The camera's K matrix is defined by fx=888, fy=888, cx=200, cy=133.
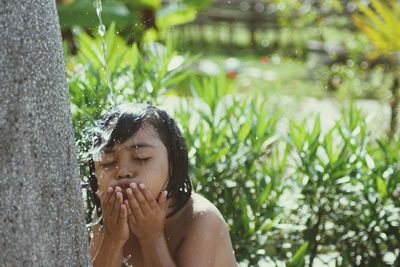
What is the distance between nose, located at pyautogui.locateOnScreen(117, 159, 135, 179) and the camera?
8.04 feet

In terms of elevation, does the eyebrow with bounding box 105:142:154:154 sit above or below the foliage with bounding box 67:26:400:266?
above

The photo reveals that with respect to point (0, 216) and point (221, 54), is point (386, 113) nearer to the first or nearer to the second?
point (221, 54)

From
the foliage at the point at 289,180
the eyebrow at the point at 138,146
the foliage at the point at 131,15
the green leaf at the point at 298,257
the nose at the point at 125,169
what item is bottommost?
the green leaf at the point at 298,257

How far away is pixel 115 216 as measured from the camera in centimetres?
245

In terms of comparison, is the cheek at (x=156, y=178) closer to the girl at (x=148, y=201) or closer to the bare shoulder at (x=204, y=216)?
the girl at (x=148, y=201)

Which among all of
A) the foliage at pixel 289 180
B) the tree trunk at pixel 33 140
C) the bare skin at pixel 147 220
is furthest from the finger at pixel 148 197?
the foliage at pixel 289 180

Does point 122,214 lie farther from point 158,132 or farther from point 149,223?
point 158,132

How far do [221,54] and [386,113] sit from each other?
4285 millimetres

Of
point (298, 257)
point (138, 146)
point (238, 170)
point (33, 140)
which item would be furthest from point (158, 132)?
point (238, 170)

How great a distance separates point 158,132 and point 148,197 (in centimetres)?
25

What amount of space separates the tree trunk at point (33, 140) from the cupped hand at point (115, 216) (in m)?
0.25

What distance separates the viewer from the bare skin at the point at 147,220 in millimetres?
2439

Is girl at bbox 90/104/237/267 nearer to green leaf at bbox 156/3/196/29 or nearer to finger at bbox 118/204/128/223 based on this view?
finger at bbox 118/204/128/223

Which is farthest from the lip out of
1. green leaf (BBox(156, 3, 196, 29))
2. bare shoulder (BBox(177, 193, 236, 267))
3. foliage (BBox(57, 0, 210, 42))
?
green leaf (BBox(156, 3, 196, 29))
